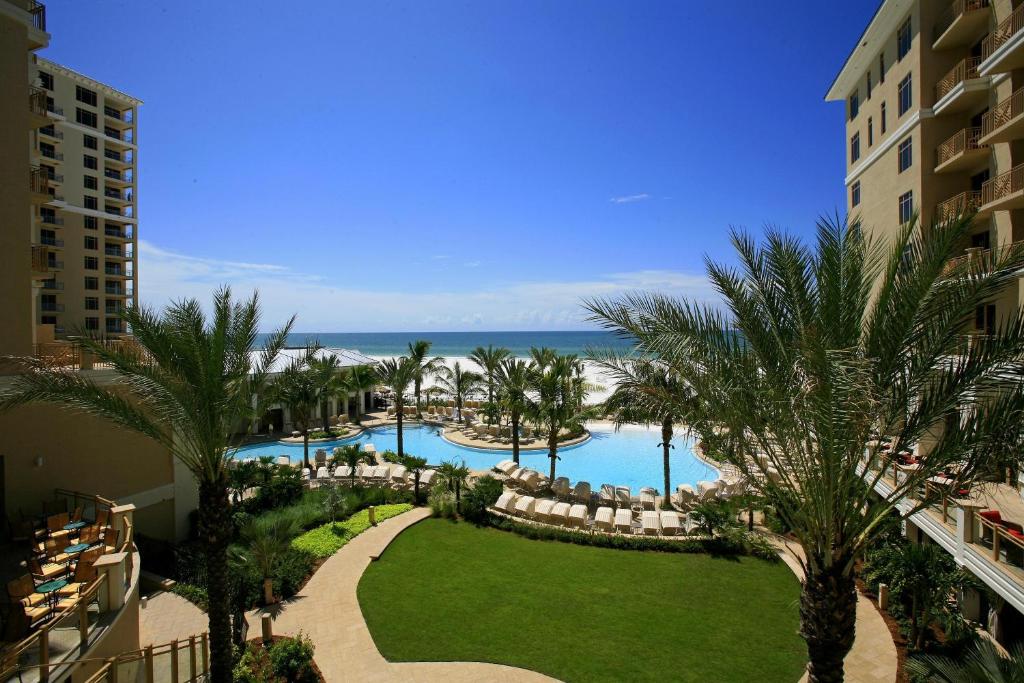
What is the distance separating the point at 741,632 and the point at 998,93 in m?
16.9

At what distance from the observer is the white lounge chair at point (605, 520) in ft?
53.7

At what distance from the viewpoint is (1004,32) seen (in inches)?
560

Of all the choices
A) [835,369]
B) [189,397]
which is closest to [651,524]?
[835,369]

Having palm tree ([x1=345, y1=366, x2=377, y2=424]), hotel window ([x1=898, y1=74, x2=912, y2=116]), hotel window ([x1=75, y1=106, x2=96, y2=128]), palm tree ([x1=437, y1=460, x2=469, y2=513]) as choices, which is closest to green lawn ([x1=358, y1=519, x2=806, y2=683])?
palm tree ([x1=437, y1=460, x2=469, y2=513])

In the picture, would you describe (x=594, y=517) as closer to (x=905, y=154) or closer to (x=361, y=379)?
(x=905, y=154)

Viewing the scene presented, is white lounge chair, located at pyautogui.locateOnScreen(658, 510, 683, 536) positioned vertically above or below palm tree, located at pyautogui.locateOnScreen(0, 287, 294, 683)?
below

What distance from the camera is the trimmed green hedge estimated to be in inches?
582

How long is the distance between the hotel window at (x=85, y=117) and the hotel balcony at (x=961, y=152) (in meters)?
57.8

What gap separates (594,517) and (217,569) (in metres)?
12.0

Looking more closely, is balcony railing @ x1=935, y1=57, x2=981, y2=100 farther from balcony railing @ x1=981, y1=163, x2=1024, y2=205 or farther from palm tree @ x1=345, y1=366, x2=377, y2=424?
palm tree @ x1=345, y1=366, x2=377, y2=424

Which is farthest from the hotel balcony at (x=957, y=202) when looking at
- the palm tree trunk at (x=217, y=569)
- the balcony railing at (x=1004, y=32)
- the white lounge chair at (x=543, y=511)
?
the palm tree trunk at (x=217, y=569)

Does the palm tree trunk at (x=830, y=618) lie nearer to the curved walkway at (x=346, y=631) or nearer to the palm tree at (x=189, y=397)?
the curved walkway at (x=346, y=631)

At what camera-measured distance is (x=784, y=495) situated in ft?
23.2

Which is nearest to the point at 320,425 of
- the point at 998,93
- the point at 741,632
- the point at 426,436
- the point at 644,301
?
the point at 426,436
